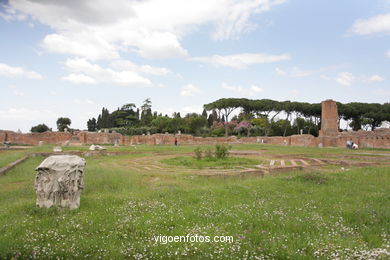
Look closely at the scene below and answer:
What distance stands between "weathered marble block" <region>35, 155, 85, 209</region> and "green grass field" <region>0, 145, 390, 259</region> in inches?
7.3

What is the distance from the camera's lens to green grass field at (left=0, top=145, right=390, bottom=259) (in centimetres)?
318

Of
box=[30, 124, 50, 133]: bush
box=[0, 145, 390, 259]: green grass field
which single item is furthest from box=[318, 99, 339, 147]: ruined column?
box=[30, 124, 50, 133]: bush

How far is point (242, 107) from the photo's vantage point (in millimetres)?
56375

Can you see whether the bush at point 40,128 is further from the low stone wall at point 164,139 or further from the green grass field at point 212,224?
the green grass field at point 212,224

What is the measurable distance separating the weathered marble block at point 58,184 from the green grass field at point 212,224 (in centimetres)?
18

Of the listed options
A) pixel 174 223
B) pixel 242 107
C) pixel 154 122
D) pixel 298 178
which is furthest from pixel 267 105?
pixel 174 223

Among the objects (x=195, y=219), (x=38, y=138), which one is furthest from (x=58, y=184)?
(x=38, y=138)

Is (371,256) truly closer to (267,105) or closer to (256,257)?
(256,257)

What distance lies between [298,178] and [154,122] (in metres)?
54.4

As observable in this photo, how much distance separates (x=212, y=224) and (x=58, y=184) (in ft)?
9.40

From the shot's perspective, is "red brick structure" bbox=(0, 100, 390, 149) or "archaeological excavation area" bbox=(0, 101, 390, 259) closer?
"archaeological excavation area" bbox=(0, 101, 390, 259)

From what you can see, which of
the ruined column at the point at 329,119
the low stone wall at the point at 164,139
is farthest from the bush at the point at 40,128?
the ruined column at the point at 329,119

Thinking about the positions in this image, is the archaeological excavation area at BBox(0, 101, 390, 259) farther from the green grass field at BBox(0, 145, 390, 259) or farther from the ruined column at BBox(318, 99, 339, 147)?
the ruined column at BBox(318, 99, 339, 147)

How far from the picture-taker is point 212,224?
13.2 feet
